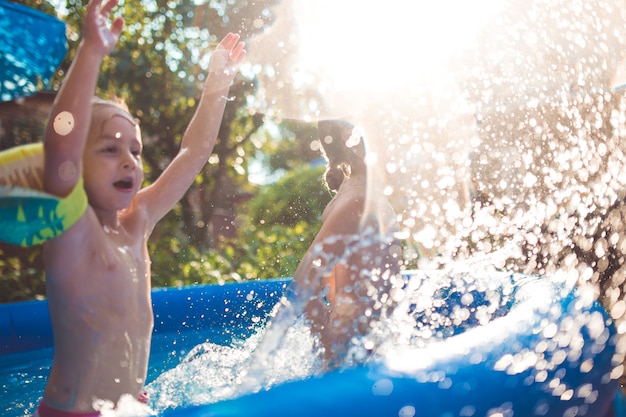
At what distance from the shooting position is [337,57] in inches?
182

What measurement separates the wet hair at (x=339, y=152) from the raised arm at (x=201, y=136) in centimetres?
41

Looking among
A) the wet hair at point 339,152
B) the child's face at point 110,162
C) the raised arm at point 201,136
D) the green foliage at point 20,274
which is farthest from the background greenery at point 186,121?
the child's face at point 110,162

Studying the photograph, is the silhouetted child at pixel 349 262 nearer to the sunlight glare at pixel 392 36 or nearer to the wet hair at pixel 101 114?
the wet hair at pixel 101 114

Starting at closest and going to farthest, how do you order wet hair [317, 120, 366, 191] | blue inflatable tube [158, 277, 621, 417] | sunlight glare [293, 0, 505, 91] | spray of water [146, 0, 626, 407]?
blue inflatable tube [158, 277, 621, 417] → wet hair [317, 120, 366, 191] → spray of water [146, 0, 626, 407] → sunlight glare [293, 0, 505, 91]

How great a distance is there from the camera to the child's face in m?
1.61

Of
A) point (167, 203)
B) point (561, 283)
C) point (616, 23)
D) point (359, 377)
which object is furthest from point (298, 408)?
point (616, 23)

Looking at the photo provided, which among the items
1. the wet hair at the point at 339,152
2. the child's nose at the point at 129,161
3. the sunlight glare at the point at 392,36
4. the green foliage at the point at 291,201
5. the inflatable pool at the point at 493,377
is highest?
the sunlight glare at the point at 392,36

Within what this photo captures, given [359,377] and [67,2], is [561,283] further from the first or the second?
[67,2]

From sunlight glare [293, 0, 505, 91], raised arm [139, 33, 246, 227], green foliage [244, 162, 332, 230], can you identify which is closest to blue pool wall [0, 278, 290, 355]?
raised arm [139, 33, 246, 227]

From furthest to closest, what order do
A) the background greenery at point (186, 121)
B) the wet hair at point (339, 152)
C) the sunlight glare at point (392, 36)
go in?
the background greenery at point (186, 121)
the sunlight glare at point (392, 36)
the wet hair at point (339, 152)

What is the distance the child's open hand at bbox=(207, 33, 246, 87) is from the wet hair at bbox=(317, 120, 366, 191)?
0.41 metres

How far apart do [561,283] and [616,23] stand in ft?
5.91

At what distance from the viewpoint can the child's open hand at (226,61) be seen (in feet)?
7.11

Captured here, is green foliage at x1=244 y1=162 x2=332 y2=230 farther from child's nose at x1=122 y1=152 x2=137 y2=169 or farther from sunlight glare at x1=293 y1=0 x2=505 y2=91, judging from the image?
child's nose at x1=122 y1=152 x2=137 y2=169
